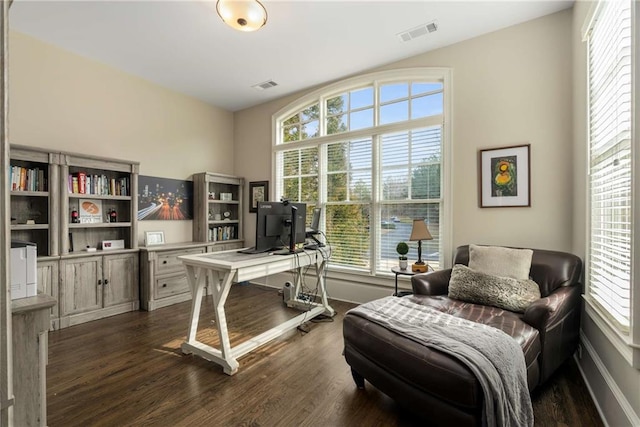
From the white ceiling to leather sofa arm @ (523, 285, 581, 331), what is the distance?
8.60 ft

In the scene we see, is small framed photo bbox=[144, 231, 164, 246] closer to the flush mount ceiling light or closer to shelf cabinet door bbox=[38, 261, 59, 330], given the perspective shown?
shelf cabinet door bbox=[38, 261, 59, 330]

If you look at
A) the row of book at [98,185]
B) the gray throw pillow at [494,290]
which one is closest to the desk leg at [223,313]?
the gray throw pillow at [494,290]

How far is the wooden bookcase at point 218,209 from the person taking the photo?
4.64 meters

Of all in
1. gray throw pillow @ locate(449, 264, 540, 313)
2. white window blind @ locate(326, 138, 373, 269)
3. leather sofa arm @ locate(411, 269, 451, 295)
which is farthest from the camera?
white window blind @ locate(326, 138, 373, 269)

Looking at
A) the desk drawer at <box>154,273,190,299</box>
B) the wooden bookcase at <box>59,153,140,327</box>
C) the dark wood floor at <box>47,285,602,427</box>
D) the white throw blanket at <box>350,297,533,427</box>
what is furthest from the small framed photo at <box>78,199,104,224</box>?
the white throw blanket at <box>350,297,533,427</box>

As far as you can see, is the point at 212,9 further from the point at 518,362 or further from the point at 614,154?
the point at 518,362

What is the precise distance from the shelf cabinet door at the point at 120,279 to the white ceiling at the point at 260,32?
97.8 inches

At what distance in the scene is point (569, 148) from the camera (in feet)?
8.98

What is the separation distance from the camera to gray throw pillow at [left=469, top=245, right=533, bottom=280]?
2496 mm

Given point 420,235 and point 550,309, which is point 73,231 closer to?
point 420,235

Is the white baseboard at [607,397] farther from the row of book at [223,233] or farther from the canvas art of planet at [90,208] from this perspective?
the canvas art of planet at [90,208]


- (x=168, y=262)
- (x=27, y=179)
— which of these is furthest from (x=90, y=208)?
(x=168, y=262)

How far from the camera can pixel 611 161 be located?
1819 millimetres

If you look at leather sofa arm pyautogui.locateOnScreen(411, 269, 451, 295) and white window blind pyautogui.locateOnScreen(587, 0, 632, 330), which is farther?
leather sofa arm pyautogui.locateOnScreen(411, 269, 451, 295)
